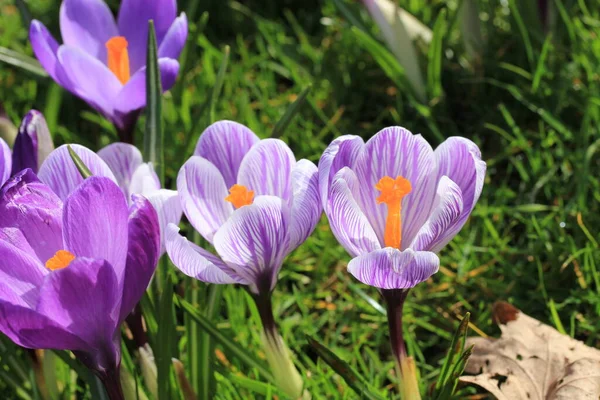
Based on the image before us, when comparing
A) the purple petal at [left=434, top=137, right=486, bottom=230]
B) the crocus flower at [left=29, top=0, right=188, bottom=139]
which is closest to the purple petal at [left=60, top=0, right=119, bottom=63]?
the crocus flower at [left=29, top=0, right=188, bottom=139]

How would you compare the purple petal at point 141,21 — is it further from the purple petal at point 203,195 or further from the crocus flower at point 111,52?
the purple petal at point 203,195

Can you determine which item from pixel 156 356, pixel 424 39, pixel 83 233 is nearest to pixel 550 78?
pixel 424 39

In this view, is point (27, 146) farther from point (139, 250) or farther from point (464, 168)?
point (464, 168)

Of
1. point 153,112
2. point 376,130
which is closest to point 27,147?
point 153,112

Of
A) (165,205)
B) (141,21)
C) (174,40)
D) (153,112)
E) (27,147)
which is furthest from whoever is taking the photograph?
(141,21)

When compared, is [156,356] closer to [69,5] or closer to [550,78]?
[69,5]

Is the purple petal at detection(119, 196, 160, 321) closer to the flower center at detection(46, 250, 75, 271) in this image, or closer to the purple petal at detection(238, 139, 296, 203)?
the flower center at detection(46, 250, 75, 271)

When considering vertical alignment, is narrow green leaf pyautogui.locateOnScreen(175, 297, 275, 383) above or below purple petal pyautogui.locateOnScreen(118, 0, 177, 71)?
below
